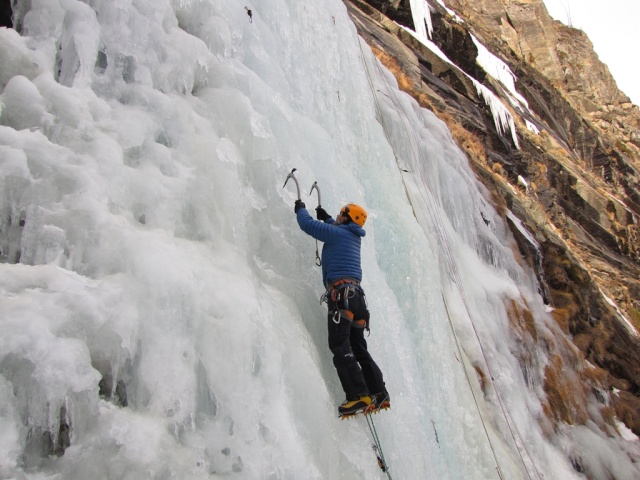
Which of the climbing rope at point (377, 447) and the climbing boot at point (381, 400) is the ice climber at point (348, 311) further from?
the climbing rope at point (377, 447)

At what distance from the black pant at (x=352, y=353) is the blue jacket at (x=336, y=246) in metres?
0.16

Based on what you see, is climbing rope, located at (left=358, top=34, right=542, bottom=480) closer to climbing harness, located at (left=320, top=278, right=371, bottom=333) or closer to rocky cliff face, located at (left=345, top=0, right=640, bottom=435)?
rocky cliff face, located at (left=345, top=0, right=640, bottom=435)

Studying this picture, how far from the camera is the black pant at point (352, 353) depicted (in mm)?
3143

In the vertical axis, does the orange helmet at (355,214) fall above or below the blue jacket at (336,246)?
above

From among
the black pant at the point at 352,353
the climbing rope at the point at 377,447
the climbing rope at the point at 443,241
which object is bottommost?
the climbing rope at the point at 443,241

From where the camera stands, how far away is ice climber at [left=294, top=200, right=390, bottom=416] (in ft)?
10.3

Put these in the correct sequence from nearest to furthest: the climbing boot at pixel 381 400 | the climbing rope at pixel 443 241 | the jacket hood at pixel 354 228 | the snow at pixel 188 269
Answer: the snow at pixel 188 269, the climbing boot at pixel 381 400, the jacket hood at pixel 354 228, the climbing rope at pixel 443 241

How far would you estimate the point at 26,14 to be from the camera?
9.85 feet

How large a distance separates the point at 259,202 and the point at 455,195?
6.38 meters

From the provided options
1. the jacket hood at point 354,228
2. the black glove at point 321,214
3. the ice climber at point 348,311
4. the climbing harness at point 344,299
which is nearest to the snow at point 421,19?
the black glove at point 321,214

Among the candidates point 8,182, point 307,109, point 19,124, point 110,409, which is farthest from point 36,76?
point 307,109

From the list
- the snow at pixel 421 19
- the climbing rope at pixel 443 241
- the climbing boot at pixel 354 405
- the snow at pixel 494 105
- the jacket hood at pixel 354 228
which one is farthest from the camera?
the snow at pixel 421 19

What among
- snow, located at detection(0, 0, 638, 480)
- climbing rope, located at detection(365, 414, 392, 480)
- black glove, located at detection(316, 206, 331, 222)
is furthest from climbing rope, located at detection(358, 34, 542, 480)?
black glove, located at detection(316, 206, 331, 222)

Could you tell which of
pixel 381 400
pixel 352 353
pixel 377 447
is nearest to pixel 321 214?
pixel 352 353
